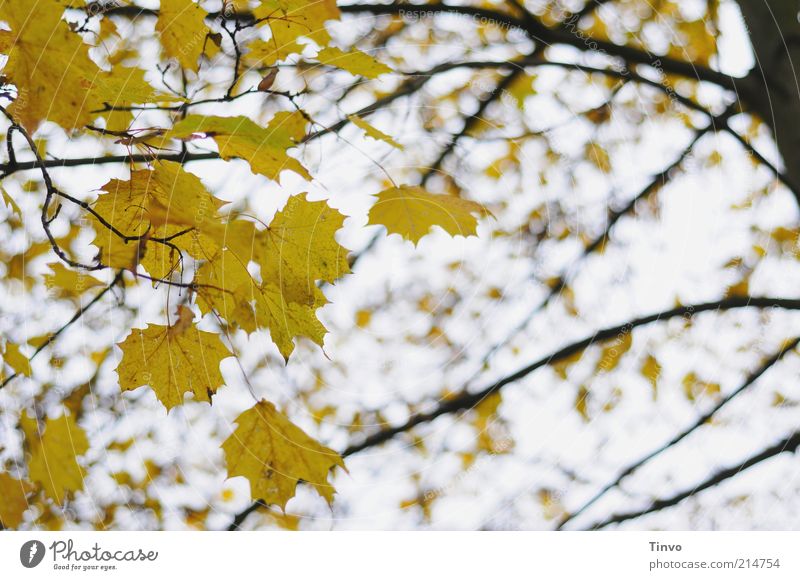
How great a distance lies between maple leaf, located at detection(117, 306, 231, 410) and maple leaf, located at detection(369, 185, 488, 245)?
19.3 inches

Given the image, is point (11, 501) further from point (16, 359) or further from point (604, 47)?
point (604, 47)

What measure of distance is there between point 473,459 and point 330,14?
196 cm

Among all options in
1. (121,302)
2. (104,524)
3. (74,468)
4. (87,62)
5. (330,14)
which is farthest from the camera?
(104,524)

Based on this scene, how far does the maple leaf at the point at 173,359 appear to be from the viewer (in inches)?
42.3

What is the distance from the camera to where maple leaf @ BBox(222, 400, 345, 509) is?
1.12 metres

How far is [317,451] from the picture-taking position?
112 cm

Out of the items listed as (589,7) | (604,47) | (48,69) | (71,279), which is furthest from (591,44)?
(71,279)

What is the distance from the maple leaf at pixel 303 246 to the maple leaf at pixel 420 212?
249mm

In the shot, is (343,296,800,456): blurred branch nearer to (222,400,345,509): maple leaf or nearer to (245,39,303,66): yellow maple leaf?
(222,400,345,509): maple leaf

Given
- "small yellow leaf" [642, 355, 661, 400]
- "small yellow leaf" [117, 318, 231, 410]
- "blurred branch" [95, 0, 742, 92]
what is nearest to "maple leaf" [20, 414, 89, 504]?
"small yellow leaf" [117, 318, 231, 410]

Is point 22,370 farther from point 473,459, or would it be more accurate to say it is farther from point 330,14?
point 473,459

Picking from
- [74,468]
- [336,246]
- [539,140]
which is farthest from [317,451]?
[539,140]

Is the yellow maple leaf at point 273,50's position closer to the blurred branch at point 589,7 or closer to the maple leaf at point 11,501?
the maple leaf at point 11,501

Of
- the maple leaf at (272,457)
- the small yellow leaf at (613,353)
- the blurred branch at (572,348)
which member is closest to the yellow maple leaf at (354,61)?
the maple leaf at (272,457)
